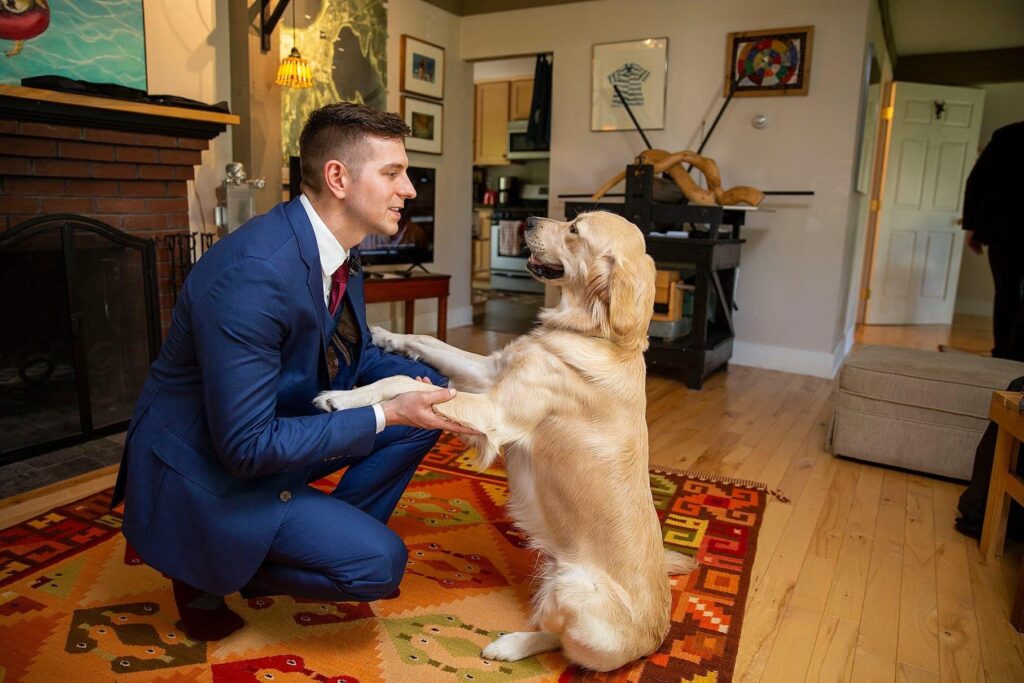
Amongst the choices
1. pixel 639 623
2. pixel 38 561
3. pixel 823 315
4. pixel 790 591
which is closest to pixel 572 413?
pixel 639 623

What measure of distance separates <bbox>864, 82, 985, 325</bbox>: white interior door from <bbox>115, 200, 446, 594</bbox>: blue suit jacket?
6710 millimetres

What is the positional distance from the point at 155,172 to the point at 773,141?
12.8 ft

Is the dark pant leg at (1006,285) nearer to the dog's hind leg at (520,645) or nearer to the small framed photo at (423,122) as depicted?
the dog's hind leg at (520,645)

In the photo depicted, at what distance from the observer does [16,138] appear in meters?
2.59

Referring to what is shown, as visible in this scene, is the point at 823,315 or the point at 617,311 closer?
the point at 617,311

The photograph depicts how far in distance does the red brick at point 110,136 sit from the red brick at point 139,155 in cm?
5

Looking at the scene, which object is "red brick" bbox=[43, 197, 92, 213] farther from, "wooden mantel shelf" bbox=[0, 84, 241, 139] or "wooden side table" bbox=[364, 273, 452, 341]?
"wooden side table" bbox=[364, 273, 452, 341]

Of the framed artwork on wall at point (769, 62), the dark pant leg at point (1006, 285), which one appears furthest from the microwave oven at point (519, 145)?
the dark pant leg at point (1006, 285)

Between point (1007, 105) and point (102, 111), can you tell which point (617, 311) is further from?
point (1007, 105)

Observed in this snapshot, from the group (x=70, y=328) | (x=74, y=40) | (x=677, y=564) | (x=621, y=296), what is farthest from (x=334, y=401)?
(x=74, y=40)

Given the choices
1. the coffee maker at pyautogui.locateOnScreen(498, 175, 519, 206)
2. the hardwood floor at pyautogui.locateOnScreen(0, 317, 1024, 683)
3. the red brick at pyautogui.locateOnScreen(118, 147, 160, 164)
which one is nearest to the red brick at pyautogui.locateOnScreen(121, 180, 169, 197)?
the red brick at pyautogui.locateOnScreen(118, 147, 160, 164)

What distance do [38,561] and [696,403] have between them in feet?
10.5

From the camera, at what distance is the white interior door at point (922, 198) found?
21.5ft

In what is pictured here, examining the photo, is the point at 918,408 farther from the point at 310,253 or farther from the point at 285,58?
the point at 285,58
